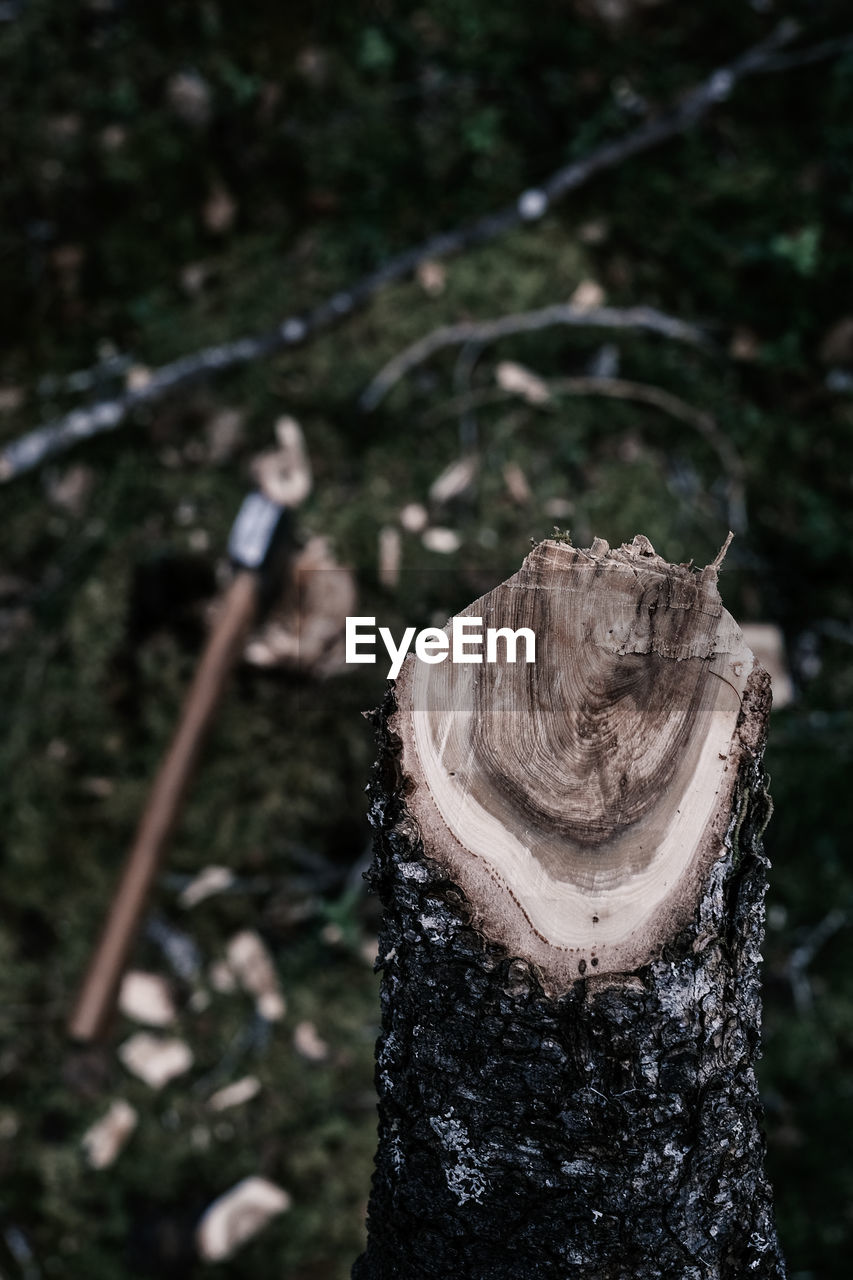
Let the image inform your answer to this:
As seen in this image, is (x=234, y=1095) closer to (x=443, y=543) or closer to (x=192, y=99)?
(x=443, y=543)

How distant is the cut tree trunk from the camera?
47.5 inches

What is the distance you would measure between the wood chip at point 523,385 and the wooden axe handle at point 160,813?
108 centimetres

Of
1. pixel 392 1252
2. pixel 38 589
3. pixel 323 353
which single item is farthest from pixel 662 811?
pixel 38 589

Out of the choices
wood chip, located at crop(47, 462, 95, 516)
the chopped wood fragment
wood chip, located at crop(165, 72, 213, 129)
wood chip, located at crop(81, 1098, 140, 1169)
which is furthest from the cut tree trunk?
wood chip, located at crop(165, 72, 213, 129)

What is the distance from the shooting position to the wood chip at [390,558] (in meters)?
2.91

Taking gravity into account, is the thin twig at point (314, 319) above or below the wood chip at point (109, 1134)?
above

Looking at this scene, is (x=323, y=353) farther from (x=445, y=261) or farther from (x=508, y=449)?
(x=508, y=449)

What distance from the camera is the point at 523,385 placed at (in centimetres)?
297

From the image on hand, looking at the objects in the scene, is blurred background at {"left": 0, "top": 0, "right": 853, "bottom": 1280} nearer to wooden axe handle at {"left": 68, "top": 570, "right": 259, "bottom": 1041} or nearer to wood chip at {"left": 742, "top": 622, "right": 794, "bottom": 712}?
wood chip at {"left": 742, "top": 622, "right": 794, "bottom": 712}

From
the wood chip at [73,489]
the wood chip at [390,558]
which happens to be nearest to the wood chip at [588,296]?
the wood chip at [390,558]

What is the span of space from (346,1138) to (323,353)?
2.55 m

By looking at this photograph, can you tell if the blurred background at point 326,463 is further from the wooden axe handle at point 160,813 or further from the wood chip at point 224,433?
the wooden axe handle at point 160,813

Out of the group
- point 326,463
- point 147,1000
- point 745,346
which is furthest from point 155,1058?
point 745,346

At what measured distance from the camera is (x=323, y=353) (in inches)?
119
